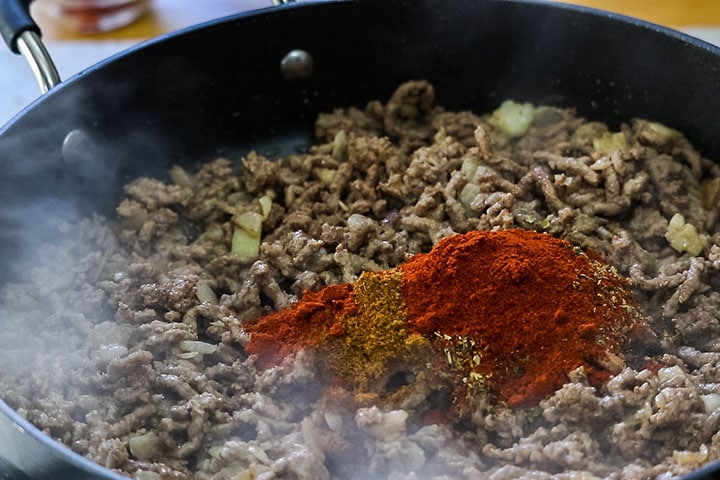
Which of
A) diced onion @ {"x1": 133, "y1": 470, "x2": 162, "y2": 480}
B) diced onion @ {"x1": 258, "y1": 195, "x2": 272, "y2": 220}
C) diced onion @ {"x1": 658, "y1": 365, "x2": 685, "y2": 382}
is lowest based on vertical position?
diced onion @ {"x1": 658, "y1": 365, "x2": 685, "y2": 382}

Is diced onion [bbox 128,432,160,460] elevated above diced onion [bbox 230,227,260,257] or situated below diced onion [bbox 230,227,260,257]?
below

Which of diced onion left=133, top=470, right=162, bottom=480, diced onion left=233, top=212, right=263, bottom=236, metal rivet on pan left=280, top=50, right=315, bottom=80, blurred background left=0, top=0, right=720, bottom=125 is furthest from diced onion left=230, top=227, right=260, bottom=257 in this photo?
blurred background left=0, top=0, right=720, bottom=125

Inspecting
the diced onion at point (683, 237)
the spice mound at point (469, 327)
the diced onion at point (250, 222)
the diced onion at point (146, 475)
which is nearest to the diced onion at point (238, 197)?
the diced onion at point (250, 222)

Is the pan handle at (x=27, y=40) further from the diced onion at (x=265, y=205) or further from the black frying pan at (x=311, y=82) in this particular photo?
the diced onion at (x=265, y=205)

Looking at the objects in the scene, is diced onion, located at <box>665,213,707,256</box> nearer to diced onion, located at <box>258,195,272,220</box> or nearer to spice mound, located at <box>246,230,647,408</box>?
spice mound, located at <box>246,230,647,408</box>

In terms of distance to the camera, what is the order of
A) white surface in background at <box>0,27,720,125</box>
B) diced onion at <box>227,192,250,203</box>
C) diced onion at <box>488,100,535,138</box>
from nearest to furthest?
1. diced onion at <box>227,192,250,203</box>
2. diced onion at <box>488,100,535,138</box>
3. white surface in background at <box>0,27,720,125</box>

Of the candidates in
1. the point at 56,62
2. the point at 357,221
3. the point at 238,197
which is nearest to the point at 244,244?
the point at 238,197
